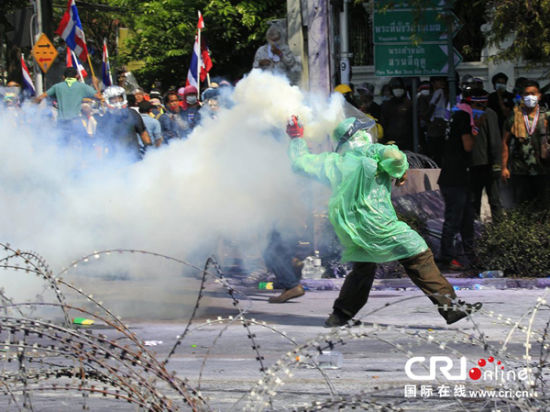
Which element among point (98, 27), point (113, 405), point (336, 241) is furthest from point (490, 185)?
point (98, 27)

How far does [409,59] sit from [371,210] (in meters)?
6.31

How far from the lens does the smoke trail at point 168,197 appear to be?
8352 millimetres

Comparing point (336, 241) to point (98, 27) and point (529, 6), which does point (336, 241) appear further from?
point (98, 27)

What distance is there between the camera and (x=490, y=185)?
10.8 m

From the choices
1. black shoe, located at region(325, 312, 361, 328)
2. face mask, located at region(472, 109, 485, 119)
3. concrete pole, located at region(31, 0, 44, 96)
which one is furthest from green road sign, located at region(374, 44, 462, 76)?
concrete pole, located at region(31, 0, 44, 96)

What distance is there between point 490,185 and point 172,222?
424 cm

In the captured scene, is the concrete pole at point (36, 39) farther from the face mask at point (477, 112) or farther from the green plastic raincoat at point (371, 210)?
the green plastic raincoat at point (371, 210)

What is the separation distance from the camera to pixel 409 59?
1253 centimetres

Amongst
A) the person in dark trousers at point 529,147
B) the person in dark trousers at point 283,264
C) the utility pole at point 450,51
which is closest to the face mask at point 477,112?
the person in dark trousers at point 529,147

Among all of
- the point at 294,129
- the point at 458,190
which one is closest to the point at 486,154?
the point at 458,190

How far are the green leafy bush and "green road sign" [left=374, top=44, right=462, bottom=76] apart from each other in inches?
132

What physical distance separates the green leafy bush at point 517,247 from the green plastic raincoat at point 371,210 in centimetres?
320
